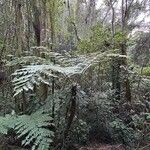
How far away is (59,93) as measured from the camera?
4.53 metres

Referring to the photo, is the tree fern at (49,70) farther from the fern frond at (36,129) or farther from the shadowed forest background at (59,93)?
the fern frond at (36,129)

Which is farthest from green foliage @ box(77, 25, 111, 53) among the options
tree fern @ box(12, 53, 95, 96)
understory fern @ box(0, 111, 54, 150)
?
understory fern @ box(0, 111, 54, 150)

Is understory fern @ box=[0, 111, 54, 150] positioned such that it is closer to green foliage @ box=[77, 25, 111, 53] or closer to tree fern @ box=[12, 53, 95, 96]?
tree fern @ box=[12, 53, 95, 96]

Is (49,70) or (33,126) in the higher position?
(49,70)

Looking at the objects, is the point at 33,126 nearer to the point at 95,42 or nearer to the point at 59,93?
the point at 59,93

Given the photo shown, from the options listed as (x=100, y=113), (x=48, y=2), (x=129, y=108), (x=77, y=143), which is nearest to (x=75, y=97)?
(x=77, y=143)

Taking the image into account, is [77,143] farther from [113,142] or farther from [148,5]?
[148,5]

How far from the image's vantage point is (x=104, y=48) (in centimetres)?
650

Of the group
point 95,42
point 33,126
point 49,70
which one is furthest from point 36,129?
point 95,42

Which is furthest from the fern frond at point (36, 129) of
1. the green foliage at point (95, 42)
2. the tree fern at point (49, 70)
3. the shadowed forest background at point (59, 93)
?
the green foliage at point (95, 42)

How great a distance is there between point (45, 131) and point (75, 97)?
629 millimetres

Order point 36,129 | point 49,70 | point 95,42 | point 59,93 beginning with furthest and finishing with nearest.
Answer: point 95,42
point 59,93
point 49,70
point 36,129

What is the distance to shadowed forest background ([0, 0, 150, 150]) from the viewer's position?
407 centimetres

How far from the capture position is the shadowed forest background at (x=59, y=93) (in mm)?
4074
